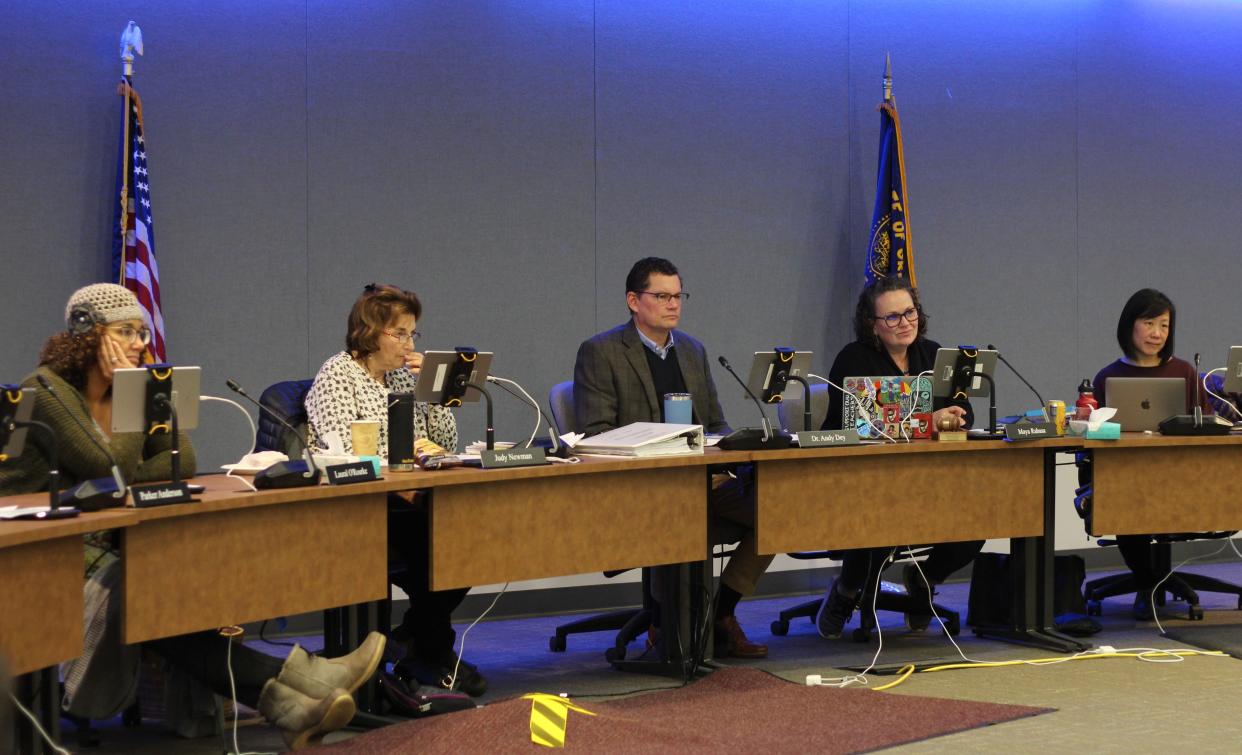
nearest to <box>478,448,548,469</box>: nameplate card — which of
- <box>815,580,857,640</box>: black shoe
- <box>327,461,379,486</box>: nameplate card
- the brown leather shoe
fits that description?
<box>327,461,379,486</box>: nameplate card

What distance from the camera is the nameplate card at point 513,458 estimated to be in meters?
3.75

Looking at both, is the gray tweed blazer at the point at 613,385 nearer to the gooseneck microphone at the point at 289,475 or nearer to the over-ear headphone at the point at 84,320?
the gooseneck microphone at the point at 289,475

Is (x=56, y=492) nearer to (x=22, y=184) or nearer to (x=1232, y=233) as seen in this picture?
(x=22, y=184)

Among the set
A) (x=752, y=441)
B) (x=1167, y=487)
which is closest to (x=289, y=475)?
(x=752, y=441)

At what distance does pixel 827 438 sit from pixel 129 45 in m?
2.83

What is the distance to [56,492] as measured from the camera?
9.53 feet

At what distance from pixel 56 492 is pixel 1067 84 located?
550 centimetres

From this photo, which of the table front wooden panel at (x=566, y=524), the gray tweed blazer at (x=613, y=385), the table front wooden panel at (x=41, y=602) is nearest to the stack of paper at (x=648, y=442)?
the table front wooden panel at (x=566, y=524)

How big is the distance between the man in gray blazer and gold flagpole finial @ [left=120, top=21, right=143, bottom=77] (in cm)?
193

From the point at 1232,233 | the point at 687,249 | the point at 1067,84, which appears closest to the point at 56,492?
the point at 687,249

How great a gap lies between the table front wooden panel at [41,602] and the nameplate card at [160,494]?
0.19m

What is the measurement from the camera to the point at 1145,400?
190 inches

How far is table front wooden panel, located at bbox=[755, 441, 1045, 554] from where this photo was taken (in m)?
4.23

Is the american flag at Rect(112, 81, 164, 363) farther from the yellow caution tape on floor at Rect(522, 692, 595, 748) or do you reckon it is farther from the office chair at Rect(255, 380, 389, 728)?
the yellow caution tape on floor at Rect(522, 692, 595, 748)
